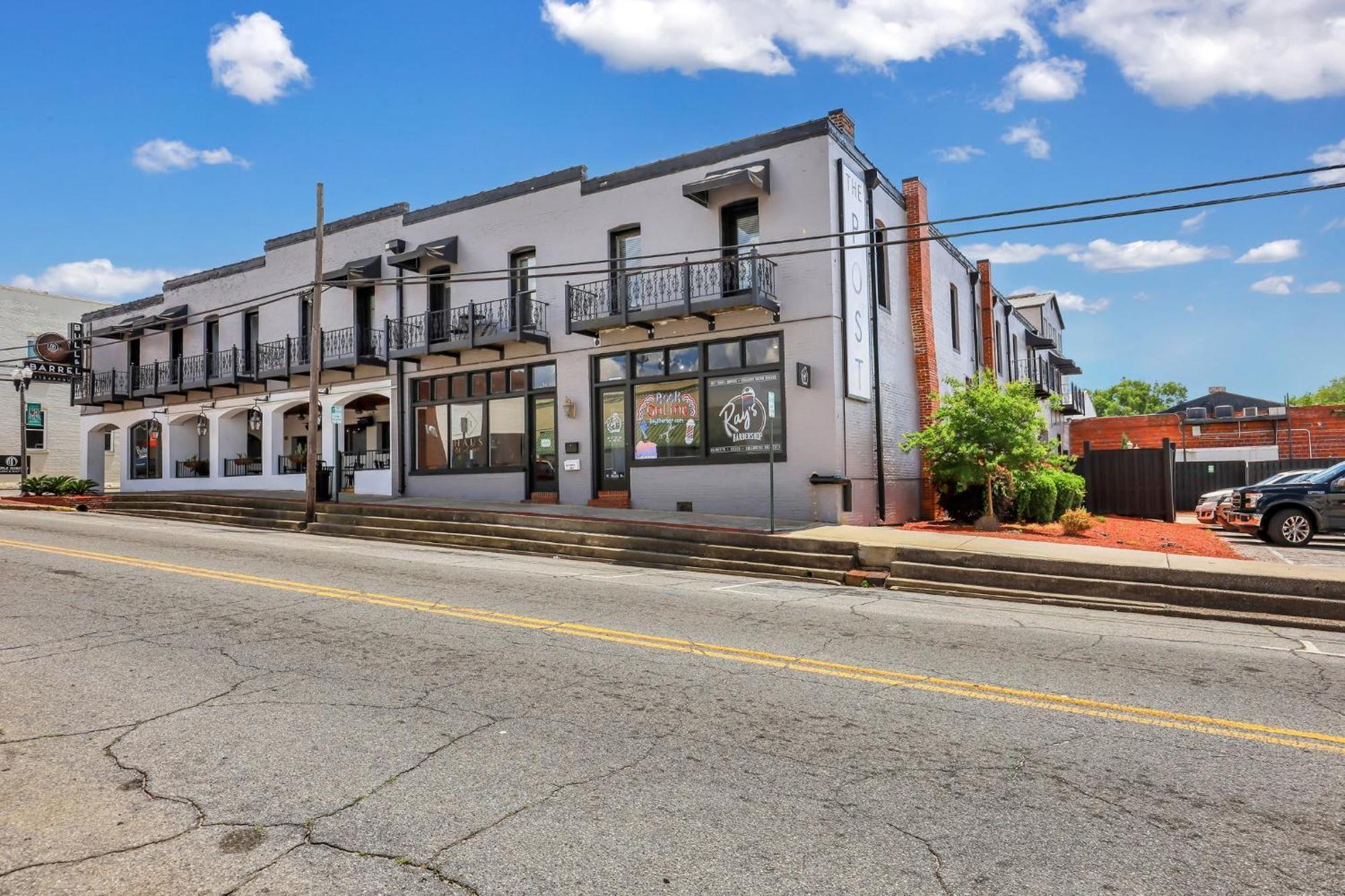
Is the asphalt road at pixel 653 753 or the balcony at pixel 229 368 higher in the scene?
the balcony at pixel 229 368

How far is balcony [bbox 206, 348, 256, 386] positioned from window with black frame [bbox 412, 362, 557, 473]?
276 inches

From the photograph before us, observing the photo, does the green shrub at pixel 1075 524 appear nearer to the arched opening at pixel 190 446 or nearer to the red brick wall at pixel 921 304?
the red brick wall at pixel 921 304

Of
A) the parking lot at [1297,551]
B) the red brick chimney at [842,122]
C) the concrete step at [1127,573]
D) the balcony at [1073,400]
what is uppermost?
the red brick chimney at [842,122]

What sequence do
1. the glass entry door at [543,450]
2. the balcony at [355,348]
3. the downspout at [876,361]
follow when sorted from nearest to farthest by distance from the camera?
the downspout at [876,361]
the glass entry door at [543,450]
the balcony at [355,348]

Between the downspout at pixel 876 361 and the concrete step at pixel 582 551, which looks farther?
the downspout at pixel 876 361

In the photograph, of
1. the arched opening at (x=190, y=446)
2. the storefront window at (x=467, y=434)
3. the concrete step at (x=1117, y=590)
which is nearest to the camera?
the concrete step at (x=1117, y=590)

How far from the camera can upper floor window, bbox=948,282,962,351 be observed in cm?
2292

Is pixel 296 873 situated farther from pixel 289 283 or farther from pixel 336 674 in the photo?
pixel 289 283

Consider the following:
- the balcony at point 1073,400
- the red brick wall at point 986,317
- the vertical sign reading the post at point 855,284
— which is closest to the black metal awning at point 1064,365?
the balcony at point 1073,400

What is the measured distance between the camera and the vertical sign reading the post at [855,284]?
54.2 ft

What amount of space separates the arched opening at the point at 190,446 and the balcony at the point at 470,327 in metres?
10.7

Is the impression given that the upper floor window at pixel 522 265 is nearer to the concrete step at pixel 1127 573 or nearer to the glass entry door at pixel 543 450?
the glass entry door at pixel 543 450

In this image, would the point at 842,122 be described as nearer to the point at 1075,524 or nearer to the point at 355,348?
the point at 1075,524

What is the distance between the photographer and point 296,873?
3229 mm
